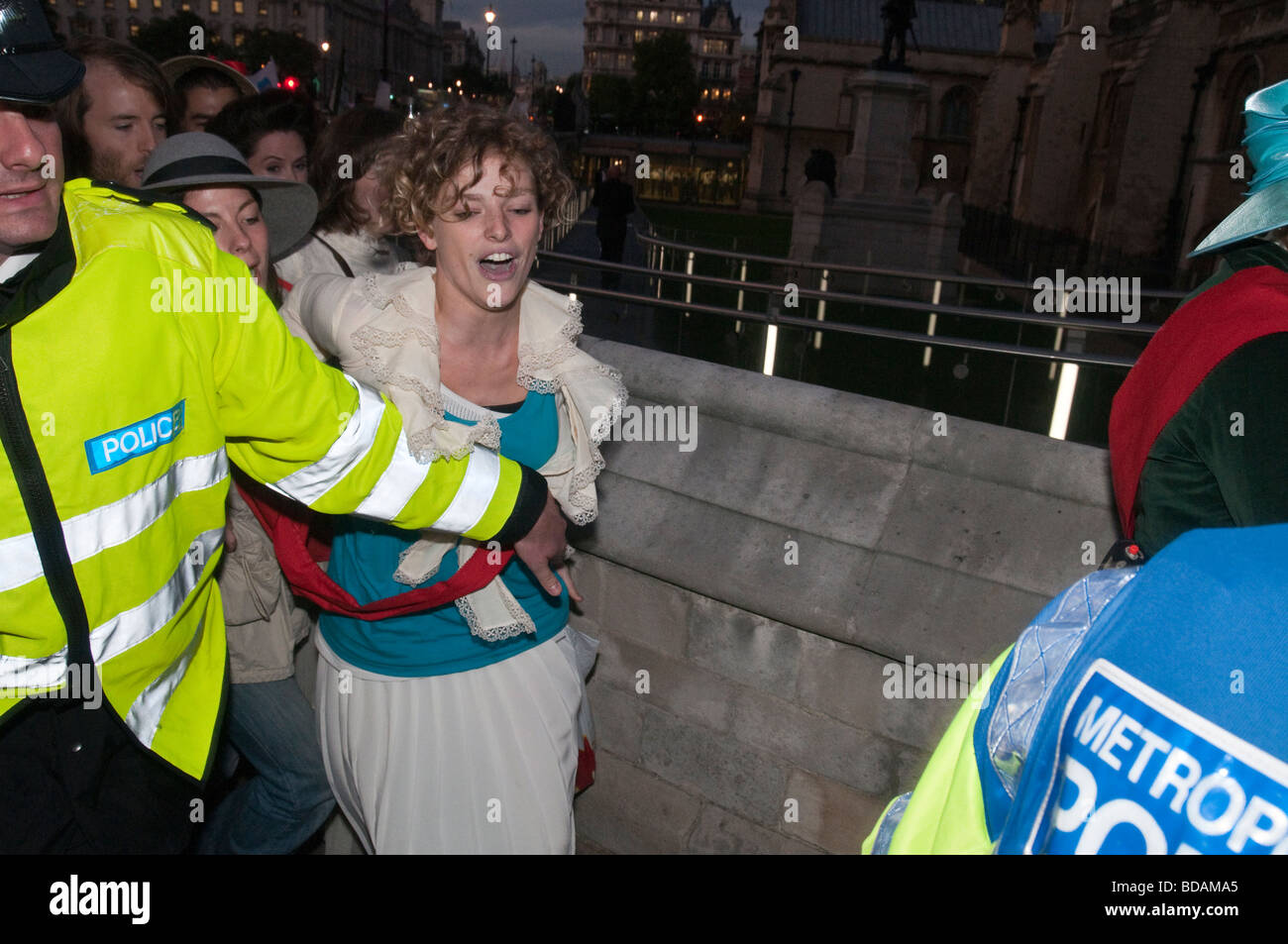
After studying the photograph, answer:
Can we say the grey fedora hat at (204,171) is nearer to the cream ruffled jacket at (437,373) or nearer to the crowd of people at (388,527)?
the crowd of people at (388,527)

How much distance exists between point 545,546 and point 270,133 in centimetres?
261

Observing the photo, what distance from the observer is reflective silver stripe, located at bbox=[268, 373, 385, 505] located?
2111 millimetres

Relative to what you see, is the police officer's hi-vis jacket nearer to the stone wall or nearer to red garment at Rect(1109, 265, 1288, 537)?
red garment at Rect(1109, 265, 1288, 537)

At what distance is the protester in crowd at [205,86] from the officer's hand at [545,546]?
3.63 metres

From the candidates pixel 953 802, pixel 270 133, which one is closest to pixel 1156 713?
pixel 953 802

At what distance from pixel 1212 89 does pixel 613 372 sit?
27702 millimetres


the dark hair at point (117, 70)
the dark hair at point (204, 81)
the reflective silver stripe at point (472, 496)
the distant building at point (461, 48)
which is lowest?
the reflective silver stripe at point (472, 496)

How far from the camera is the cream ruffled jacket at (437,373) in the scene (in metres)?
2.52

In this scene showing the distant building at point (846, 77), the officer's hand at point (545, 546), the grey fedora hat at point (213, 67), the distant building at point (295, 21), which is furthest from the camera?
the distant building at point (295, 21)

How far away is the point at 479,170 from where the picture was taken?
2.58m

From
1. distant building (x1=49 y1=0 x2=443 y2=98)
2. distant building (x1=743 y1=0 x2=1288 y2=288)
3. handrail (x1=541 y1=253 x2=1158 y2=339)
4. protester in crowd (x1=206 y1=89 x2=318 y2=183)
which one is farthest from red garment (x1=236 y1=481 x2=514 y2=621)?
distant building (x1=49 y1=0 x2=443 y2=98)

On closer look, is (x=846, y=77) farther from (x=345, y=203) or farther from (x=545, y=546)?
(x=545, y=546)

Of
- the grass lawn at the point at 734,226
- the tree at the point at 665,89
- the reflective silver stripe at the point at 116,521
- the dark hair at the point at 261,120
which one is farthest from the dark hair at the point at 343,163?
the tree at the point at 665,89

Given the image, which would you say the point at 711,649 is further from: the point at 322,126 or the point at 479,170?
the point at 322,126
